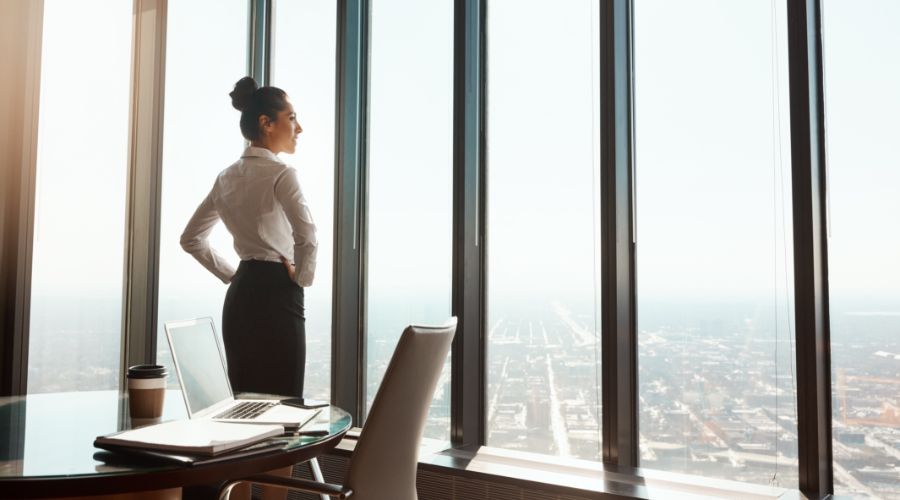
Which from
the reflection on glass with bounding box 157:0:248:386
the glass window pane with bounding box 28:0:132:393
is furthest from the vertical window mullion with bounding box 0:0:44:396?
the reflection on glass with bounding box 157:0:248:386

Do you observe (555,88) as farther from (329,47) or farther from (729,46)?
(329,47)

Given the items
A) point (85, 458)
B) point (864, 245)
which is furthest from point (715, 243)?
point (85, 458)

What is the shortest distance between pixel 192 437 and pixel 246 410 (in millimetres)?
324

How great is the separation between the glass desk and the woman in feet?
1.87

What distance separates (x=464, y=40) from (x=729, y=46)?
1050 mm

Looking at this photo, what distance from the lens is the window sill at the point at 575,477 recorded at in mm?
2152

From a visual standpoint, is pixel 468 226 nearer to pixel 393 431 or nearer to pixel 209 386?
pixel 209 386

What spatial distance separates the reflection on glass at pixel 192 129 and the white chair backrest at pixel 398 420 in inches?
93.6

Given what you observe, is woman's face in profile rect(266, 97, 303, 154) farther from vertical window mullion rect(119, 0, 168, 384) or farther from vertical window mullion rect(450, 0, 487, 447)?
vertical window mullion rect(119, 0, 168, 384)

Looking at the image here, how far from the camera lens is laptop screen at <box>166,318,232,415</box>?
1520 mm

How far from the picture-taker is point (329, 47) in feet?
11.1

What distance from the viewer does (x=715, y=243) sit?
234cm

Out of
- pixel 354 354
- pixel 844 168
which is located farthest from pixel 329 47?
pixel 844 168

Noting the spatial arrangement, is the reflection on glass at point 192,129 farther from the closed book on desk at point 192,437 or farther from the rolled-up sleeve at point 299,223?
the closed book on desk at point 192,437
